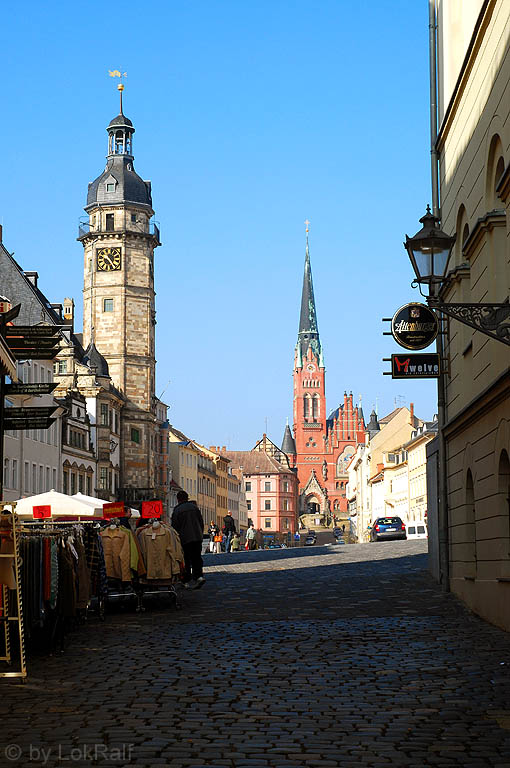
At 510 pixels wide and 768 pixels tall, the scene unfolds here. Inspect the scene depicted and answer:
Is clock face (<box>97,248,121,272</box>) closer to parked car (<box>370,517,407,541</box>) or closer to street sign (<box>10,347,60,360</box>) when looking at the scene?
parked car (<box>370,517,407,541</box>)

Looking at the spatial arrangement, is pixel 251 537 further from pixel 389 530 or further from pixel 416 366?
pixel 416 366

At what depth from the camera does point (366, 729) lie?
8.00 m

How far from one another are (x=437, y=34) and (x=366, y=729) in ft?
55.8

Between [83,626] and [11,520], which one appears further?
[83,626]

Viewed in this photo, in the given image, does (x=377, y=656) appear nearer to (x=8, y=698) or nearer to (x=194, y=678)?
(x=194, y=678)

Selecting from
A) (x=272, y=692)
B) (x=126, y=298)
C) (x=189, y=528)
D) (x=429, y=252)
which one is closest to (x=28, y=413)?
(x=189, y=528)

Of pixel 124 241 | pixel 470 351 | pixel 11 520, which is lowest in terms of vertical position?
pixel 11 520

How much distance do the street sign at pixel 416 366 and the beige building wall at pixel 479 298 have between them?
0.34 meters

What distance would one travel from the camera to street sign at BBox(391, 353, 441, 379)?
61.1ft

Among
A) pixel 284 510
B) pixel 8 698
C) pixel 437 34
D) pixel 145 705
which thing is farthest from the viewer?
pixel 284 510

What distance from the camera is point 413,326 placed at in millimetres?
14172

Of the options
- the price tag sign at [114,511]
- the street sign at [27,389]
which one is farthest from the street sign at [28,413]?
the price tag sign at [114,511]

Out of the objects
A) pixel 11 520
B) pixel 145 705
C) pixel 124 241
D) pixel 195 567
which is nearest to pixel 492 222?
pixel 11 520

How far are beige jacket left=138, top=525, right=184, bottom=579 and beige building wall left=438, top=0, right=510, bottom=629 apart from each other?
473cm
